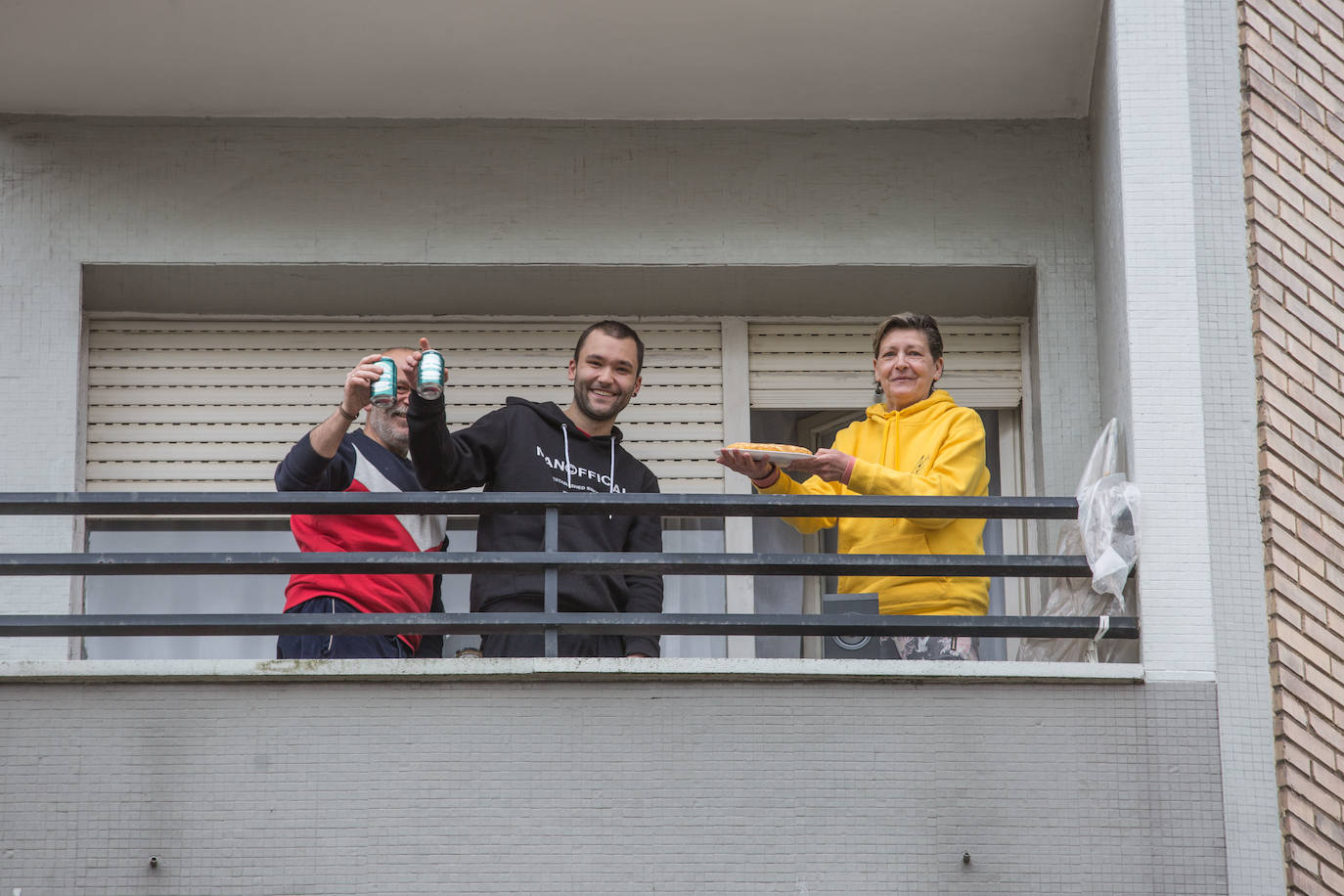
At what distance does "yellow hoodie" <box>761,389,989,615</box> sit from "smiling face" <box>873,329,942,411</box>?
5 cm

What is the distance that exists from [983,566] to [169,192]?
3958mm

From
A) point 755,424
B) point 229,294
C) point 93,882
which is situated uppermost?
point 229,294

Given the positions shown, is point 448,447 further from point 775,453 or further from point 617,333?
point 775,453

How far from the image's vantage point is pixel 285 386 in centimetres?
794

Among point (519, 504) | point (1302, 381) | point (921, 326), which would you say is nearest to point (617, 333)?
point (519, 504)

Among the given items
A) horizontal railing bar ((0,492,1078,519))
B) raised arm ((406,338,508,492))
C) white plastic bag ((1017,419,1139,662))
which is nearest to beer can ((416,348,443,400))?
raised arm ((406,338,508,492))

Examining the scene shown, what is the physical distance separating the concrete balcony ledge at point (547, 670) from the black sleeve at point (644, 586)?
1.63 feet

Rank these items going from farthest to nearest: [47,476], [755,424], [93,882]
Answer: [755,424]
[47,476]
[93,882]

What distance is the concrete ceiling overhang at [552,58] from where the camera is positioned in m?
7.18

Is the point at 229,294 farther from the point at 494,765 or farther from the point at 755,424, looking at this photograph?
the point at 494,765

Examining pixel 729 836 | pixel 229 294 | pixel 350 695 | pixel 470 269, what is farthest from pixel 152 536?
pixel 729 836

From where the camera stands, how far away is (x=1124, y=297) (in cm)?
634

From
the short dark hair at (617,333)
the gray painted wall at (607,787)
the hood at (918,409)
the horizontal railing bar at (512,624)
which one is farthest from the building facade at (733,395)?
the short dark hair at (617,333)

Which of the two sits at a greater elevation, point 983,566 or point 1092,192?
point 1092,192
